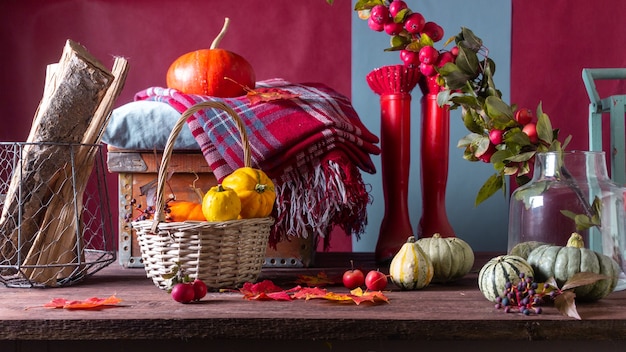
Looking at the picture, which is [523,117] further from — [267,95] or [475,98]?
[267,95]

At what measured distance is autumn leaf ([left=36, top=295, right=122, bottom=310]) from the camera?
1026 millimetres

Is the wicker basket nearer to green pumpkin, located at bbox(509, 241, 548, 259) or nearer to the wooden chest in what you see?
the wooden chest

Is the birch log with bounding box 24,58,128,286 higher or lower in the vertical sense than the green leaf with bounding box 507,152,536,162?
lower

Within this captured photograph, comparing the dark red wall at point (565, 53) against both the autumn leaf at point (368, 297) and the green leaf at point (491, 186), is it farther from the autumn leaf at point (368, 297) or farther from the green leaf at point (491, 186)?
the autumn leaf at point (368, 297)

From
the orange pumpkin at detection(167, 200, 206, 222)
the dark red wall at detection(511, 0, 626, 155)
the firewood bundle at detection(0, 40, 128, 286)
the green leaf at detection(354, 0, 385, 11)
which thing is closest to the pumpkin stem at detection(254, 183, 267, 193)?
the orange pumpkin at detection(167, 200, 206, 222)

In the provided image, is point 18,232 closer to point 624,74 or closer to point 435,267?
point 435,267

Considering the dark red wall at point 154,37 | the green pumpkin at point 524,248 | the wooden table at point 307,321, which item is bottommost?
the wooden table at point 307,321

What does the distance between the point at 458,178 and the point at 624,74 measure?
53cm

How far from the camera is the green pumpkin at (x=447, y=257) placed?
1221mm

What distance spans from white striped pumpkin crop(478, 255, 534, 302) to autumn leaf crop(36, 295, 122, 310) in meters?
0.58

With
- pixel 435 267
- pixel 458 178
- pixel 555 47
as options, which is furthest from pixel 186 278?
pixel 555 47

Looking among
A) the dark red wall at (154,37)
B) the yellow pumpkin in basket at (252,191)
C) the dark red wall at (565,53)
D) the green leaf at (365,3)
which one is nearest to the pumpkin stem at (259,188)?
the yellow pumpkin in basket at (252,191)

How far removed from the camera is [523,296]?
1002mm

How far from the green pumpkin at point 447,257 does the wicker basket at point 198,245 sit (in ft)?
1.04
